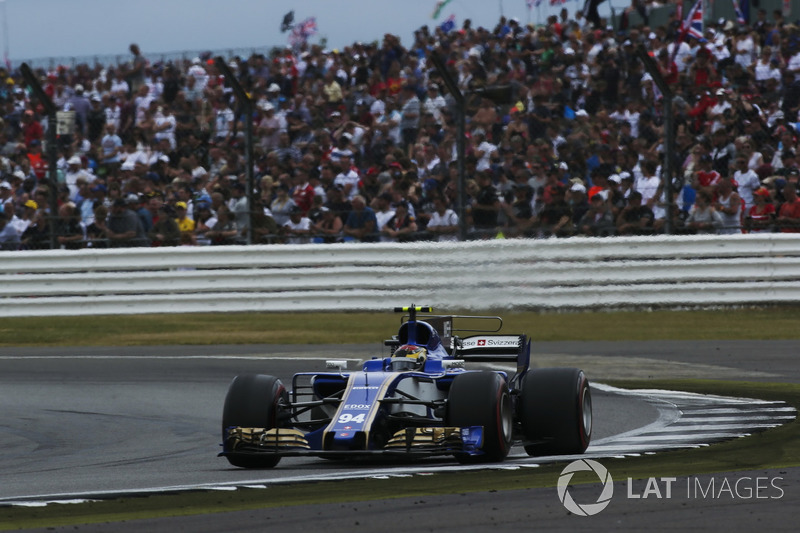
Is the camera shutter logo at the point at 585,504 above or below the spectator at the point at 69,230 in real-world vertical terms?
below

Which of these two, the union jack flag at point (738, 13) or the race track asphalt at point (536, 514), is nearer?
the race track asphalt at point (536, 514)

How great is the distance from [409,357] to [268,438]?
114 cm

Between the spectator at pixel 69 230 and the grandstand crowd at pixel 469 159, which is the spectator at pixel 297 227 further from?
the spectator at pixel 69 230

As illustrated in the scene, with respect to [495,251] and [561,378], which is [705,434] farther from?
[495,251]

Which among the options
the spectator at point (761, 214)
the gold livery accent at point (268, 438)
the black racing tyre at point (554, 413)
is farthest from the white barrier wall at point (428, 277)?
the gold livery accent at point (268, 438)

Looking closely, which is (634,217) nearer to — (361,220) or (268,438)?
(361,220)

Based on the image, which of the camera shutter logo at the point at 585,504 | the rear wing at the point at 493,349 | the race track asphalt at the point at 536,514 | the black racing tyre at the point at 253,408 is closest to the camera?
the race track asphalt at the point at 536,514

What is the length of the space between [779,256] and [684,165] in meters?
1.56

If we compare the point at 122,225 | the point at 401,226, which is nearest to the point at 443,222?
the point at 401,226

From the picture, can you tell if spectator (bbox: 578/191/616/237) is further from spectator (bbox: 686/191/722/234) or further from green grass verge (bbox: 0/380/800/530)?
green grass verge (bbox: 0/380/800/530)

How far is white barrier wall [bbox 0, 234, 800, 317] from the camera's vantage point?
15.8 m

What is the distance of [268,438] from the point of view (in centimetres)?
717

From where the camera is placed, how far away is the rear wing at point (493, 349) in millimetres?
8664

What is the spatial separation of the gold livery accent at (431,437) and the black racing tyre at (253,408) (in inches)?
33.7
